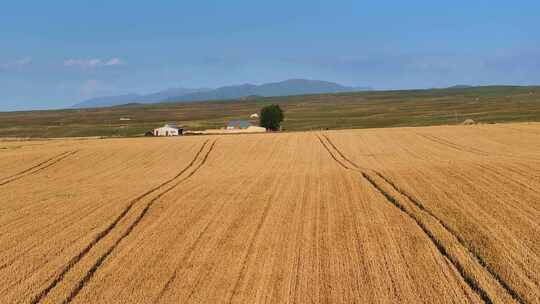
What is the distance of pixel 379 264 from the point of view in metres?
15.4

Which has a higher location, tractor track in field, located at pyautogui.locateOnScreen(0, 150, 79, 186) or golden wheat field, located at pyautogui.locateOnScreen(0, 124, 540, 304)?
golden wheat field, located at pyautogui.locateOnScreen(0, 124, 540, 304)

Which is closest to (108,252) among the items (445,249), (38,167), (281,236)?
(281,236)

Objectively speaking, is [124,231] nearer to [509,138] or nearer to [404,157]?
[404,157]

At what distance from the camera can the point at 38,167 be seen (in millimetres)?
45656

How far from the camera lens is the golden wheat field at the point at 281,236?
13.7 meters

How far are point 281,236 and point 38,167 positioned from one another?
32.1 metres

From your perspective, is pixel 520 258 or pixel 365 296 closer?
pixel 365 296

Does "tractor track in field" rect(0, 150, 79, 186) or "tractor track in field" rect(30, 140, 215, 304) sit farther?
"tractor track in field" rect(0, 150, 79, 186)

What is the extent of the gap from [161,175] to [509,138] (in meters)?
32.8

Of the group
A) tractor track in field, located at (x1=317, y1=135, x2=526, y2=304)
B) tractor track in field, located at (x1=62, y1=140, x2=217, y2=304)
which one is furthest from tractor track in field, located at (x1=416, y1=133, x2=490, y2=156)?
tractor track in field, located at (x1=62, y1=140, x2=217, y2=304)

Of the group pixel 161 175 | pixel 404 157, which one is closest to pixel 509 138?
pixel 404 157

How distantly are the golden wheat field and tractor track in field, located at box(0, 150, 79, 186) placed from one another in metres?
3.97

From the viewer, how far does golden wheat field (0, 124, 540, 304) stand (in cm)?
1374

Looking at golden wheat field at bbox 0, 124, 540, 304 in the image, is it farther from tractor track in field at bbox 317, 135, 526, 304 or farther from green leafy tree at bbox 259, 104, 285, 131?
green leafy tree at bbox 259, 104, 285, 131
